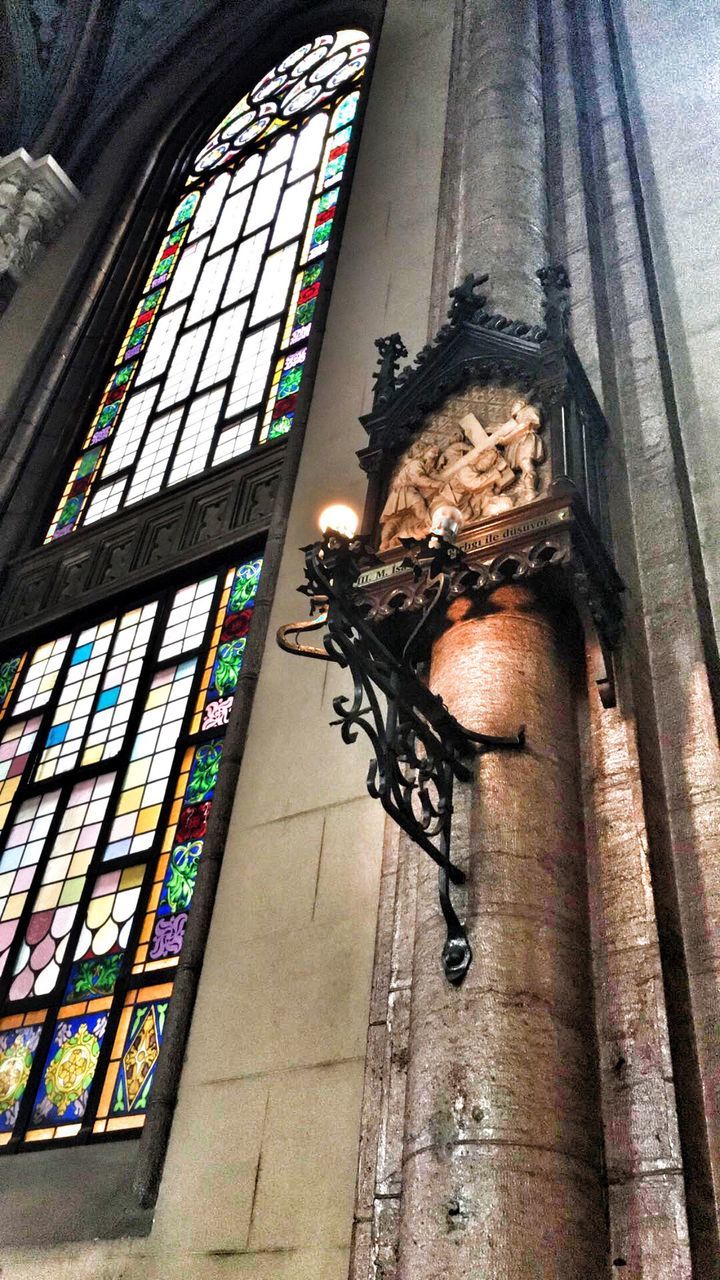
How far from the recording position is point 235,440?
29.6 feet

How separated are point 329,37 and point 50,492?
6.94 metres

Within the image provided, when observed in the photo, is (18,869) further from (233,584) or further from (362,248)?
(362,248)

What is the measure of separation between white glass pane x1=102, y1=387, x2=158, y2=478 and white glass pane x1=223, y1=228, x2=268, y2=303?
1203mm

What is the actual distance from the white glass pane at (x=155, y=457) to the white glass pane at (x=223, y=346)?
0.42 m

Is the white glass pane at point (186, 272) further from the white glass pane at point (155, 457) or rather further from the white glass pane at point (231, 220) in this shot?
the white glass pane at point (155, 457)

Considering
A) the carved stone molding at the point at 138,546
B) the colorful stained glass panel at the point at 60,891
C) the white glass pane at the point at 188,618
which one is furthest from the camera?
the carved stone molding at the point at 138,546

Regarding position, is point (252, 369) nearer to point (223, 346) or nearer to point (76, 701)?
point (223, 346)

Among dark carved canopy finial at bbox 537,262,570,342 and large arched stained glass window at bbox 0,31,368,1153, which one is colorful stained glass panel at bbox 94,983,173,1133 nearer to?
large arched stained glass window at bbox 0,31,368,1153

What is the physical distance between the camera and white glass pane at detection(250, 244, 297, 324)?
1002cm

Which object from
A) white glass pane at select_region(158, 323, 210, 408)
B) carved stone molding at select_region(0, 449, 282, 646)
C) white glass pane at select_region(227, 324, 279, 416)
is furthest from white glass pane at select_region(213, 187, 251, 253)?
carved stone molding at select_region(0, 449, 282, 646)

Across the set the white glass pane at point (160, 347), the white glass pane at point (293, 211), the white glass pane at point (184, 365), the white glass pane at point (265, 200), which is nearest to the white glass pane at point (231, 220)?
the white glass pane at point (265, 200)

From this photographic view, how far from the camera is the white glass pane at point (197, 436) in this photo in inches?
363

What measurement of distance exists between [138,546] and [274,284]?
10.4ft

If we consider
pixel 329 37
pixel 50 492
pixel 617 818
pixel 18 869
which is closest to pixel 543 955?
pixel 617 818
